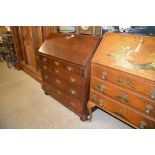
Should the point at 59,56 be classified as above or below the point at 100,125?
above

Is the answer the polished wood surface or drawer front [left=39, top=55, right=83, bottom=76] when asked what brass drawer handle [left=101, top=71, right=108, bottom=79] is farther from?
the polished wood surface

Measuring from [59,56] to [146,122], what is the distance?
1442mm

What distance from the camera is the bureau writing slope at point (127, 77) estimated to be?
58.9 inches

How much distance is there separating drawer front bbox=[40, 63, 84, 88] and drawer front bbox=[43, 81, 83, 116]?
29 centimetres

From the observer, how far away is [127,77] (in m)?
1.60

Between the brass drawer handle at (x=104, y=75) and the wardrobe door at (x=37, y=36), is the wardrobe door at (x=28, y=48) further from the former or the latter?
the brass drawer handle at (x=104, y=75)

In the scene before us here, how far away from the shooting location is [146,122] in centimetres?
159

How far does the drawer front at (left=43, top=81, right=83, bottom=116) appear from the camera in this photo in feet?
7.59

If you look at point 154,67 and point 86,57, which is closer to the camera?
point 154,67

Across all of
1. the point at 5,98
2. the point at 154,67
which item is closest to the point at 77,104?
the point at 154,67

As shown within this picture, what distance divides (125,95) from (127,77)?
0.73 feet
